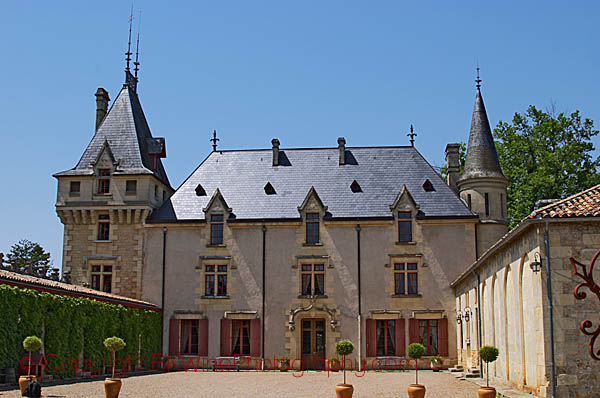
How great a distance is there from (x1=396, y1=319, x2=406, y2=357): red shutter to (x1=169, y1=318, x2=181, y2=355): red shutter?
8564mm

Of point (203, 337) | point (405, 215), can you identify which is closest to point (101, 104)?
point (203, 337)

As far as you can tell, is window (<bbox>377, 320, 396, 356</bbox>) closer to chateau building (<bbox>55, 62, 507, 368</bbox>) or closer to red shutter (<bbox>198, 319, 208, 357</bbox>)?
chateau building (<bbox>55, 62, 507, 368</bbox>)

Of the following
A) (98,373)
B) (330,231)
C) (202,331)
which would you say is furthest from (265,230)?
(98,373)

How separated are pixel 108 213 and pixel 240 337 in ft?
24.6

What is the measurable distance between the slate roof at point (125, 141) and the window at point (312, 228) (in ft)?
22.5

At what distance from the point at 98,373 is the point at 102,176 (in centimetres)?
1007

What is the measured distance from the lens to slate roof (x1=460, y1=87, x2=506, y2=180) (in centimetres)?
2742

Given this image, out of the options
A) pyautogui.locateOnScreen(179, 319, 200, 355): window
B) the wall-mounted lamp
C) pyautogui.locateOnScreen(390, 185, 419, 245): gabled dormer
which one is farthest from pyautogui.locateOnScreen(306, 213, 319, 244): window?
the wall-mounted lamp

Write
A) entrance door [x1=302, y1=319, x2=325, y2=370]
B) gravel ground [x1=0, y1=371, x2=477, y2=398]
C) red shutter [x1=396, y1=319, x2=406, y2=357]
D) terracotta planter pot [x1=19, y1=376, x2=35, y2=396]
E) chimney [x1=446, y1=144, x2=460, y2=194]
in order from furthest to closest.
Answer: chimney [x1=446, y1=144, x2=460, y2=194] < entrance door [x1=302, y1=319, x2=325, y2=370] < red shutter [x1=396, y1=319, x2=406, y2=357] < gravel ground [x1=0, y1=371, x2=477, y2=398] < terracotta planter pot [x1=19, y1=376, x2=35, y2=396]

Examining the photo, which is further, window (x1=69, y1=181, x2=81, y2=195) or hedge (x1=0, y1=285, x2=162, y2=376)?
window (x1=69, y1=181, x2=81, y2=195)

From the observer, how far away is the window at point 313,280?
26.9 meters

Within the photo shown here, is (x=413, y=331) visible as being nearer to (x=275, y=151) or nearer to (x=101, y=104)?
(x=275, y=151)

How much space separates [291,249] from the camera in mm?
27234

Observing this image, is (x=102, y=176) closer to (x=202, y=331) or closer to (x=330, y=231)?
(x=202, y=331)
